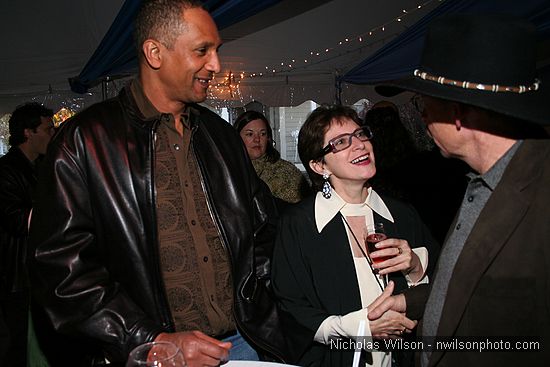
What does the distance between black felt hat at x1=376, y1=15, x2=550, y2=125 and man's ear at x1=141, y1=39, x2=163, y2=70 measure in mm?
1158

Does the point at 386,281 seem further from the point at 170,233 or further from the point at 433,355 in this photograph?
the point at 170,233

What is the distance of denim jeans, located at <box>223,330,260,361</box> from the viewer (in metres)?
2.21

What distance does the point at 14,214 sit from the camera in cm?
421

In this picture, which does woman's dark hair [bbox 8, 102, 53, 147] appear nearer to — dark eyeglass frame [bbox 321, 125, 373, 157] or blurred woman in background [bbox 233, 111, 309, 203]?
blurred woman in background [bbox 233, 111, 309, 203]

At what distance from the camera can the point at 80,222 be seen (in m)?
1.89

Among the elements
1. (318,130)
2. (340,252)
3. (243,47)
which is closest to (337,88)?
(243,47)

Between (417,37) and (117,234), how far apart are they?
369 centimetres

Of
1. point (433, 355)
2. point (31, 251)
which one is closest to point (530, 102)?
point (433, 355)

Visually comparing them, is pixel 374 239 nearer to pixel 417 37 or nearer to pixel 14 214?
pixel 417 37

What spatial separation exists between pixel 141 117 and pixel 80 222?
0.50m

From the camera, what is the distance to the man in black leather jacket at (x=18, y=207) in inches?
168

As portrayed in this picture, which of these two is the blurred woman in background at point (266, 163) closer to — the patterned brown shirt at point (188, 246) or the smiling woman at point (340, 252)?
the smiling woman at point (340, 252)

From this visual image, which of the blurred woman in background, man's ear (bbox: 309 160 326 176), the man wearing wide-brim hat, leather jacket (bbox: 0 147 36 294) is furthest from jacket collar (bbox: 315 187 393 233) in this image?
leather jacket (bbox: 0 147 36 294)

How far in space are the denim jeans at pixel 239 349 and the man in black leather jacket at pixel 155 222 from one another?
2.1 inches
